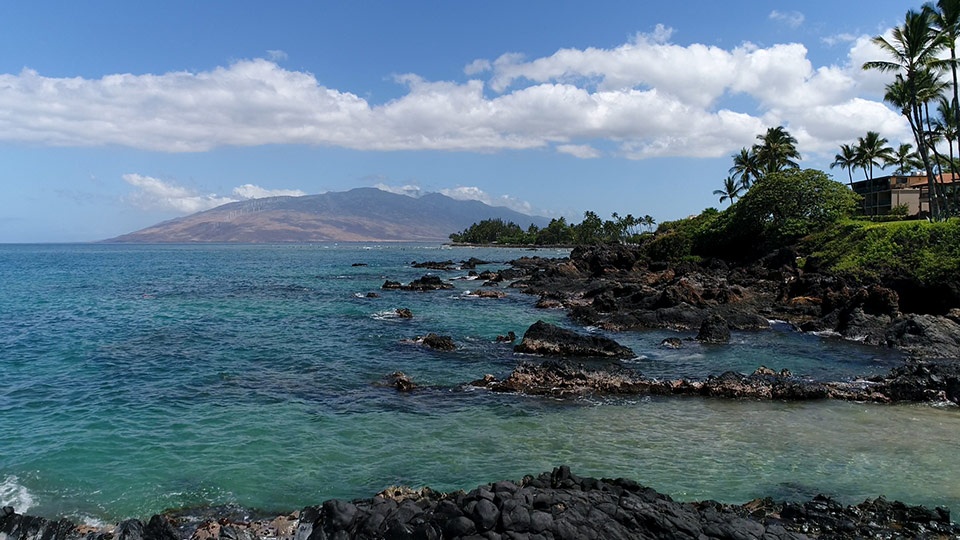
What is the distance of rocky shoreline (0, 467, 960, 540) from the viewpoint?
845cm

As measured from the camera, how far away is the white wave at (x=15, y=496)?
1142 cm

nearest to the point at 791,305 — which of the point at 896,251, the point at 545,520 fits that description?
the point at 896,251

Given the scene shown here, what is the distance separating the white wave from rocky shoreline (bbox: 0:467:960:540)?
1.65 meters

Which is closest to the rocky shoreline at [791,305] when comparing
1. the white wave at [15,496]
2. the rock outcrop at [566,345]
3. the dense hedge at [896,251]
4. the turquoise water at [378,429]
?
the dense hedge at [896,251]

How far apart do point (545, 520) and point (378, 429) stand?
818 centimetres

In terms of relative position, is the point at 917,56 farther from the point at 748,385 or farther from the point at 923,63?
the point at 748,385

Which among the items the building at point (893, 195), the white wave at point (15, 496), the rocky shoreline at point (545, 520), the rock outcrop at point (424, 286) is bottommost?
the white wave at point (15, 496)

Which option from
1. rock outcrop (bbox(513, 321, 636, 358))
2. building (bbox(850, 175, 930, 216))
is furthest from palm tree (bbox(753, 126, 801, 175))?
rock outcrop (bbox(513, 321, 636, 358))

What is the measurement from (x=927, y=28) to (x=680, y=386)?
138ft

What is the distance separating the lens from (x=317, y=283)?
64.0m

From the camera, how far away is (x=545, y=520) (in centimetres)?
839

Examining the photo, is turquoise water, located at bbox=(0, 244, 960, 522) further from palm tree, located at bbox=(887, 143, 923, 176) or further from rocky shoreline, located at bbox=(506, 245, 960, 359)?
palm tree, located at bbox=(887, 143, 923, 176)

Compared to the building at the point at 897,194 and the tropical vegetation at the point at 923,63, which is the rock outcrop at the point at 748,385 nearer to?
the tropical vegetation at the point at 923,63

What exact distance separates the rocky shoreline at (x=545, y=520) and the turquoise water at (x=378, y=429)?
1102 mm
